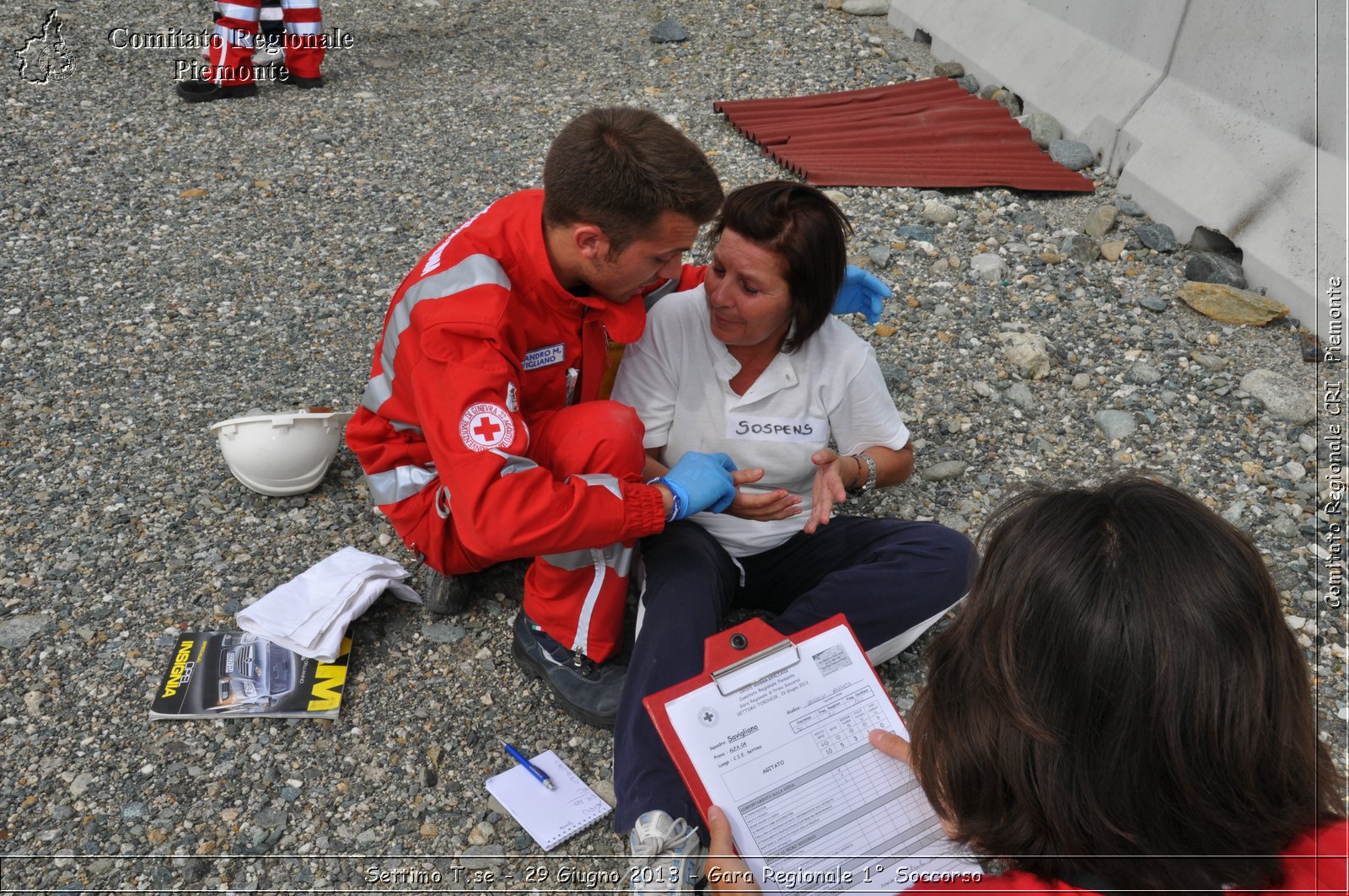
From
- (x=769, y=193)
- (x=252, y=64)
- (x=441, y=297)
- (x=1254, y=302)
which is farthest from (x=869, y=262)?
(x=252, y=64)

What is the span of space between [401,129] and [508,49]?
4.43 feet

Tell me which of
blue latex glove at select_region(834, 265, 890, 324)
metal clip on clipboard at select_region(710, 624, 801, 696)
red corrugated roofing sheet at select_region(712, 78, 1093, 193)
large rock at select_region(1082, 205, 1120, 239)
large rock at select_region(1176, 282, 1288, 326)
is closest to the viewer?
metal clip on clipboard at select_region(710, 624, 801, 696)

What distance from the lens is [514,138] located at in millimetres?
5391

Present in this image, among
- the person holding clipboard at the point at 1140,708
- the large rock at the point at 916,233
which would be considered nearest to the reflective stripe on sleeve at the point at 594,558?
the person holding clipboard at the point at 1140,708

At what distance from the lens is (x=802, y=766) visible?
1.91 metres

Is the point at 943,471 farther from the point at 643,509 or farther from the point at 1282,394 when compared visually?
the point at 643,509

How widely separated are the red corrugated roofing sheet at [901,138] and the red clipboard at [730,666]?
3.24m

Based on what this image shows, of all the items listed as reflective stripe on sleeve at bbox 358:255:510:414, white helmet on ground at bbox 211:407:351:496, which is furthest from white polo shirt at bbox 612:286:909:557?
white helmet on ground at bbox 211:407:351:496

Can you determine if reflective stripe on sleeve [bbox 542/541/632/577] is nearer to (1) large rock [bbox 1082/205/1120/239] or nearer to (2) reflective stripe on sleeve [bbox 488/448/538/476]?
(2) reflective stripe on sleeve [bbox 488/448/538/476]

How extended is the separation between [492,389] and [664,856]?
3.26ft

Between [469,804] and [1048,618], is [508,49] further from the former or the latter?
[1048,618]

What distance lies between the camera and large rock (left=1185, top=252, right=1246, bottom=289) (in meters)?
4.09

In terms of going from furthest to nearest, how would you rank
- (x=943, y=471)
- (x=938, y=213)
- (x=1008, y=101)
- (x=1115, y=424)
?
(x=1008, y=101)
(x=938, y=213)
(x=1115, y=424)
(x=943, y=471)

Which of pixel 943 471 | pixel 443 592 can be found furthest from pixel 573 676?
pixel 943 471
